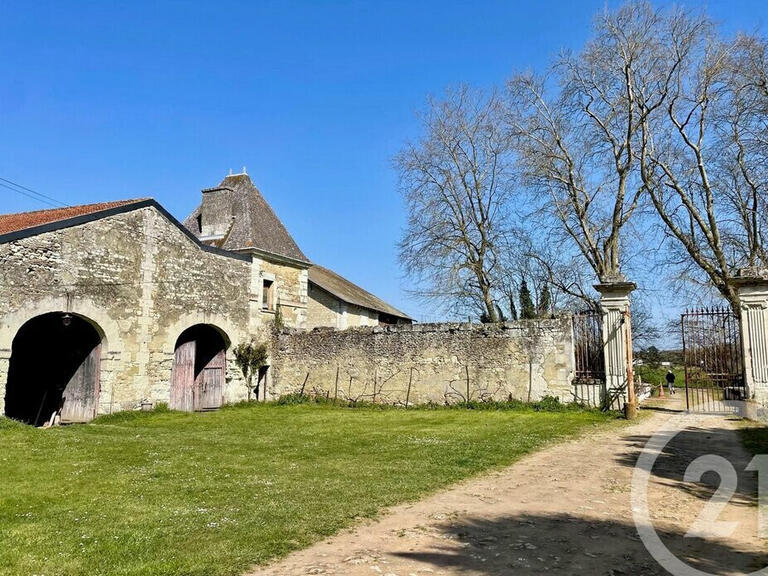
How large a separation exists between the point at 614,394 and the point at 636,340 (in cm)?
1662

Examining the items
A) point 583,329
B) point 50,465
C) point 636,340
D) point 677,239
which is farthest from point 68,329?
point 636,340

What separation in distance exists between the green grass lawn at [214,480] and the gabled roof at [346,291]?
37.6 feet

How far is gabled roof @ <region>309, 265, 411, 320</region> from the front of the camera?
2423 cm

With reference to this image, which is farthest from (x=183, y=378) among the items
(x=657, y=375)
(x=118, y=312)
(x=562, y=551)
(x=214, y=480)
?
(x=657, y=375)

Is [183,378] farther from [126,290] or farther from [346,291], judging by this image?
[346,291]

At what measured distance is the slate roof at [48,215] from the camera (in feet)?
46.5

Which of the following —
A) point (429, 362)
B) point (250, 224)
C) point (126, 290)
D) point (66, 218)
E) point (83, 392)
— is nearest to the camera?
point (66, 218)

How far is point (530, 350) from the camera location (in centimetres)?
1420

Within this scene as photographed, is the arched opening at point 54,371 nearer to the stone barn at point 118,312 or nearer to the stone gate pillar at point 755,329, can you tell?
the stone barn at point 118,312

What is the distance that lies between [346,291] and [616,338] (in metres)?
15.7

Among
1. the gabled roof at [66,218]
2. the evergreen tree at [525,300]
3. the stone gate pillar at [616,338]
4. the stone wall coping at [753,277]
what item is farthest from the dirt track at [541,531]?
the evergreen tree at [525,300]

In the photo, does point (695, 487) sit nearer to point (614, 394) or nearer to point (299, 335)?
point (614, 394)

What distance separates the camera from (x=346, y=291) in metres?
26.4

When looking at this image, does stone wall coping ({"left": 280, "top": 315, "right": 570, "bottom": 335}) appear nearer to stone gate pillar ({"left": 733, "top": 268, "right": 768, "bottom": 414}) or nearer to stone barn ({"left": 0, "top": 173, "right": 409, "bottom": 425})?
stone barn ({"left": 0, "top": 173, "right": 409, "bottom": 425})
